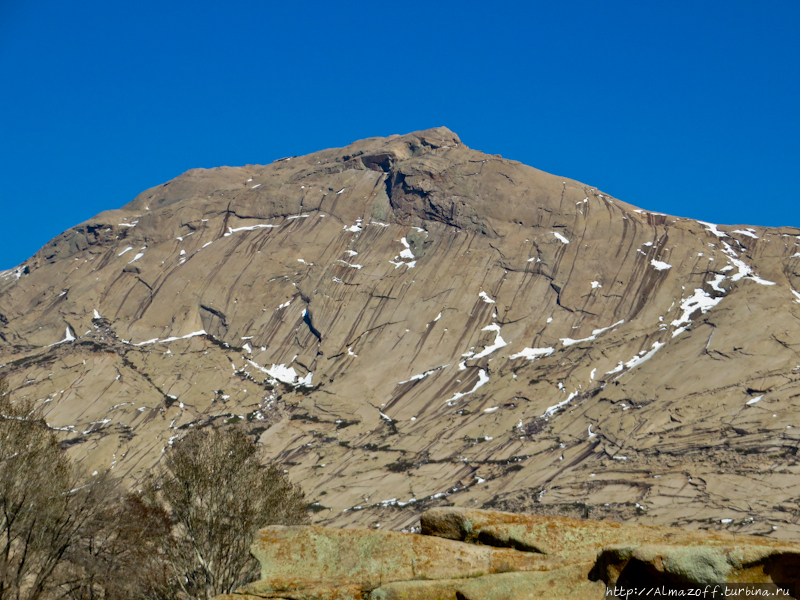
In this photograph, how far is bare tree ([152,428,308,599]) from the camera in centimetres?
3497

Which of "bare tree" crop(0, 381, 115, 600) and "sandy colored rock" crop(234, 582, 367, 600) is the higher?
"bare tree" crop(0, 381, 115, 600)

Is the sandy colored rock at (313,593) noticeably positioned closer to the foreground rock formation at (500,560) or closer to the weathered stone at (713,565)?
the foreground rock formation at (500,560)

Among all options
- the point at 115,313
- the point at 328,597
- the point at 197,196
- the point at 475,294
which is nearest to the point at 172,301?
the point at 115,313

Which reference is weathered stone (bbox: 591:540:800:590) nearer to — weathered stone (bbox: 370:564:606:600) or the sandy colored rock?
weathered stone (bbox: 370:564:606:600)

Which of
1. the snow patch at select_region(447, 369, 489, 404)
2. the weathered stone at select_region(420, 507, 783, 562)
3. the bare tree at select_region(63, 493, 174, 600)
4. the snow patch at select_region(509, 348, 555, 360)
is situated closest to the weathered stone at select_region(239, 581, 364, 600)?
the weathered stone at select_region(420, 507, 783, 562)

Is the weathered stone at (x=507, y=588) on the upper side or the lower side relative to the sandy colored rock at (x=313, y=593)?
upper

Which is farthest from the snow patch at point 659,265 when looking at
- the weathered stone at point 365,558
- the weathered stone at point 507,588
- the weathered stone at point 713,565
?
the weathered stone at point 713,565

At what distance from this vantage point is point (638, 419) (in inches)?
4119

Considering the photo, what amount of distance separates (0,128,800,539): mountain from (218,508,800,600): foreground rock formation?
236 ft

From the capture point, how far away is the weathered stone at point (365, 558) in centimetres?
1181

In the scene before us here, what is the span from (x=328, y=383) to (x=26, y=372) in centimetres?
6293

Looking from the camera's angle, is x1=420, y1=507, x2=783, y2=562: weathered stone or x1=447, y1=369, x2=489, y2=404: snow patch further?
x1=447, y1=369, x2=489, y2=404: snow patch

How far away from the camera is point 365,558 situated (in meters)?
12.4

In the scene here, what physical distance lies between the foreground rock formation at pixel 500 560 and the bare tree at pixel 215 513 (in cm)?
2293
